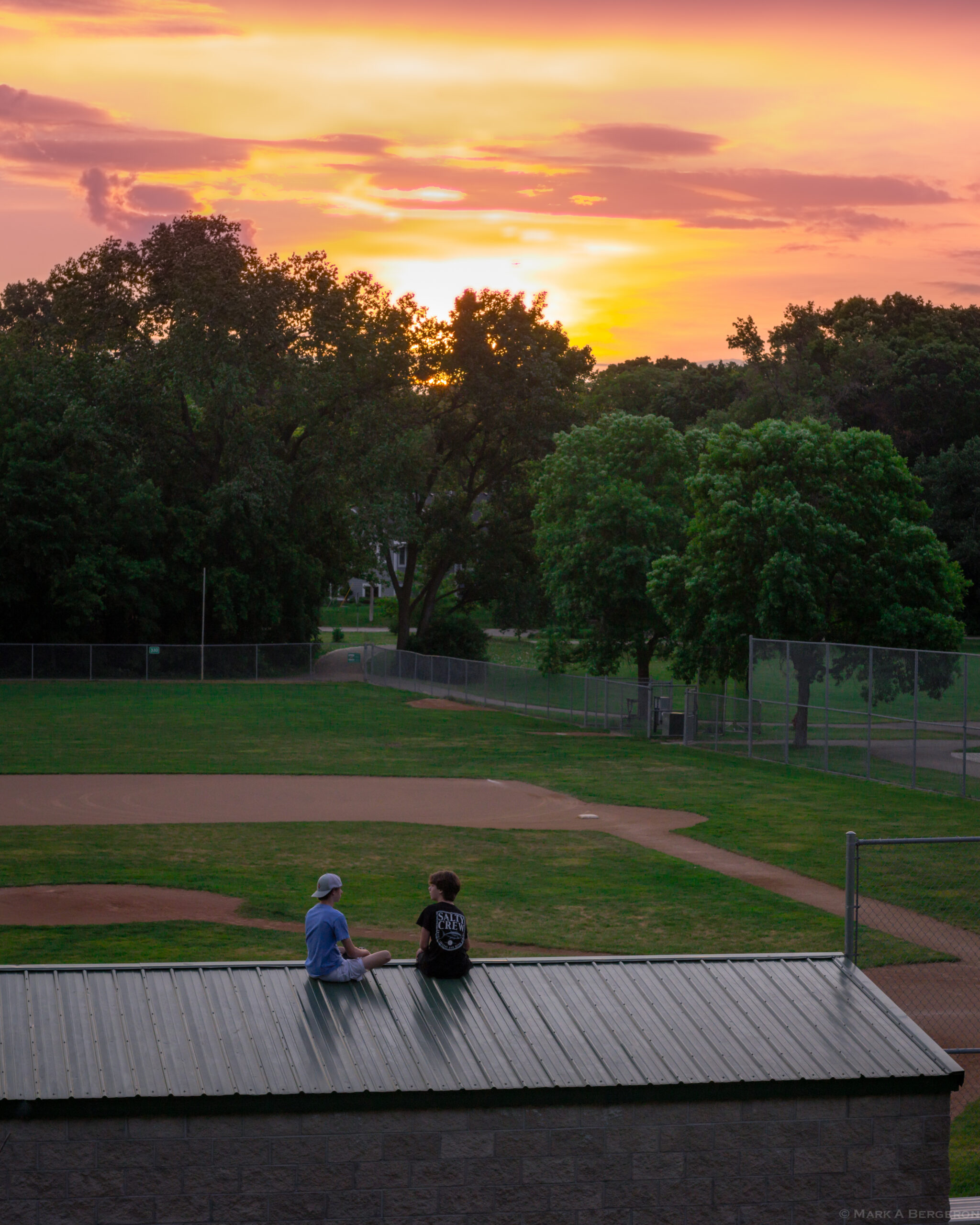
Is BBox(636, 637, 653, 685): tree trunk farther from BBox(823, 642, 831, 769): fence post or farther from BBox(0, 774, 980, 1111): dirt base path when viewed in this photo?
BBox(0, 774, 980, 1111): dirt base path

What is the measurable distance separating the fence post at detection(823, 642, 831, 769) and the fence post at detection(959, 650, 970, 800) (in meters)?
4.13

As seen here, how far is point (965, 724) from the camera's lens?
1104 inches

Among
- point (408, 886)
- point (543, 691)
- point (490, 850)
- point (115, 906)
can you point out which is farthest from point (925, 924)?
point (543, 691)

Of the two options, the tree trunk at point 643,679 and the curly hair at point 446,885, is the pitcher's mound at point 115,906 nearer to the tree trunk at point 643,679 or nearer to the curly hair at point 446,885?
the curly hair at point 446,885

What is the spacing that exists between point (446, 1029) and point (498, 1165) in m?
0.96

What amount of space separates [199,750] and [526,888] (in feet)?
62.7

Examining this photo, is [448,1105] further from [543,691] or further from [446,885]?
[543,691]

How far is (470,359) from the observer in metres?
72.6

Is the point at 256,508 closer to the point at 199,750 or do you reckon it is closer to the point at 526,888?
the point at 199,750

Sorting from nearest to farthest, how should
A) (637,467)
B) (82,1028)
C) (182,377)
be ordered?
(82,1028), (637,467), (182,377)

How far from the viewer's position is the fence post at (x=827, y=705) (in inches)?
1302

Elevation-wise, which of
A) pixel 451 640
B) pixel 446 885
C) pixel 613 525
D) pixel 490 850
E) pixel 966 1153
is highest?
pixel 613 525

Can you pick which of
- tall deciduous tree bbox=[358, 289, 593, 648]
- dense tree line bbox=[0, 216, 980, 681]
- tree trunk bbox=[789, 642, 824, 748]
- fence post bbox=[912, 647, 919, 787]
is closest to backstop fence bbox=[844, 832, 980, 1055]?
fence post bbox=[912, 647, 919, 787]

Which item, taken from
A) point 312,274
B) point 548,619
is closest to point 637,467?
point 548,619
